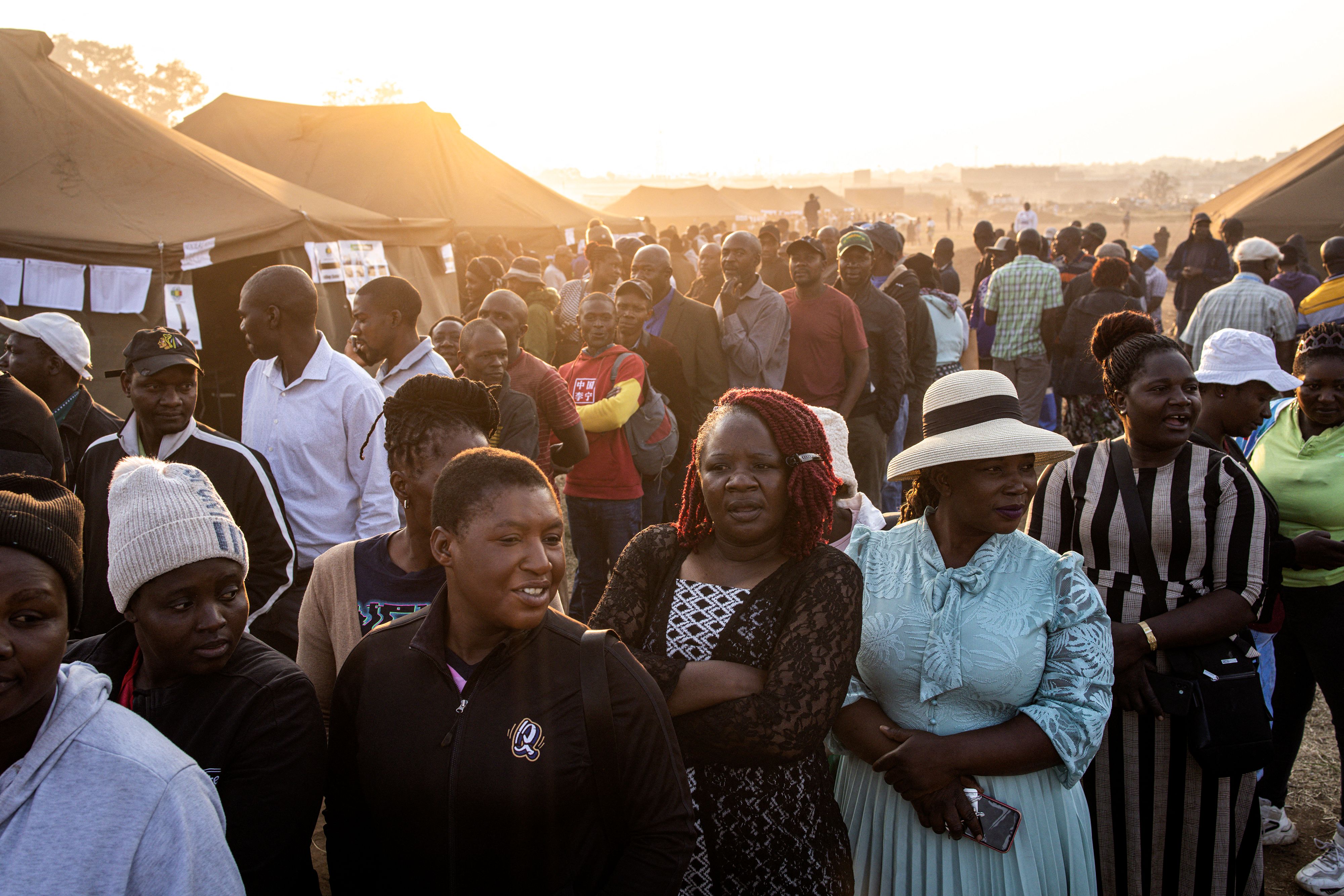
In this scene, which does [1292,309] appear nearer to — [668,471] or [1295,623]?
[1295,623]

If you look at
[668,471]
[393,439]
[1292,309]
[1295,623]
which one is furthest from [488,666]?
[1292,309]

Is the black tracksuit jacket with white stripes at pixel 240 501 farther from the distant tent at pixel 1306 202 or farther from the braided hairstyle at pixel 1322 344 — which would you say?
the distant tent at pixel 1306 202

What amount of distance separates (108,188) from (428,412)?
310 inches

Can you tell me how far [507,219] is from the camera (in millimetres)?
16688

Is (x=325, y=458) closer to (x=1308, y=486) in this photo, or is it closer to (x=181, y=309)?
(x=1308, y=486)

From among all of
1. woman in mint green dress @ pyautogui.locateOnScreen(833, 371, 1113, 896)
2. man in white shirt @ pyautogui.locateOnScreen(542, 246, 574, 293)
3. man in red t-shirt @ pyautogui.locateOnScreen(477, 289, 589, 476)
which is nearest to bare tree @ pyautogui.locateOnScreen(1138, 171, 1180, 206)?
man in white shirt @ pyautogui.locateOnScreen(542, 246, 574, 293)

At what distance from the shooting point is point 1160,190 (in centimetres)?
8069

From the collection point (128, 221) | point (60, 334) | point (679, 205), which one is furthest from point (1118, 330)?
point (679, 205)

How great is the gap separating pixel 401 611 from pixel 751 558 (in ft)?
3.13

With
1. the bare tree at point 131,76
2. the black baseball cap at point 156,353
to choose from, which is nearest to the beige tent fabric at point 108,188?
the black baseball cap at point 156,353

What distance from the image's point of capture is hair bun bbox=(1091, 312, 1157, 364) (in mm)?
2938

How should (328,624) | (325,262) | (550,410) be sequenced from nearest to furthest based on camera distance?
(328,624) → (550,410) → (325,262)

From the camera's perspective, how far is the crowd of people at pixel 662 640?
5.43 feet

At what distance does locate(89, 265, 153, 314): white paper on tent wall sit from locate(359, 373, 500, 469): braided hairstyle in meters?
6.50
